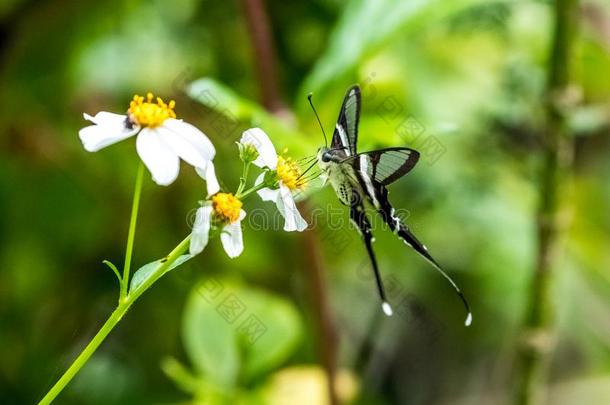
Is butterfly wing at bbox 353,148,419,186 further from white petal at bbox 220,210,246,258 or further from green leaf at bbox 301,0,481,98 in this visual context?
green leaf at bbox 301,0,481,98

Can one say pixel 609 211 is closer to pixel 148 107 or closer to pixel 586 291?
pixel 586 291

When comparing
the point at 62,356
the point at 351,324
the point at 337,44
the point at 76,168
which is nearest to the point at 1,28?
the point at 76,168

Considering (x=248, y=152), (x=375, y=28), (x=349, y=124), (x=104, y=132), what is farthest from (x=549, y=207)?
(x=104, y=132)

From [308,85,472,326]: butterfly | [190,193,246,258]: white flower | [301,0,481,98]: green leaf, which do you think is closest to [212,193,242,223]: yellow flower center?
[190,193,246,258]: white flower

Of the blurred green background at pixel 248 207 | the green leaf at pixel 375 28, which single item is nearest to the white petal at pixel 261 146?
the green leaf at pixel 375 28

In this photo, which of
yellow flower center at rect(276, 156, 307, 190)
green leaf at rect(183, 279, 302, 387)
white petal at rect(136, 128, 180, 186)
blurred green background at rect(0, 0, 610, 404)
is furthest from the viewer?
blurred green background at rect(0, 0, 610, 404)

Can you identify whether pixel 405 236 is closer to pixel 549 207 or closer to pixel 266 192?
pixel 266 192
